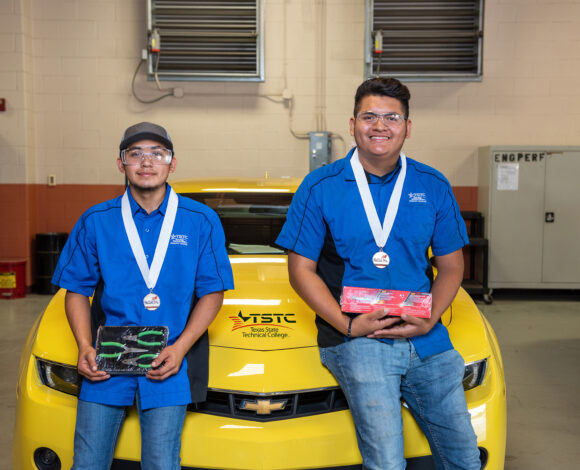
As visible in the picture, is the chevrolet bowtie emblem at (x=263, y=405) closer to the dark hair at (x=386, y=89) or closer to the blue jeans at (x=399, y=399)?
the blue jeans at (x=399, y=399)

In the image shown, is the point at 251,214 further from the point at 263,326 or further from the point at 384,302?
the point at 384,302

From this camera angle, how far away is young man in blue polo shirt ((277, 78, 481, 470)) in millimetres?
1806

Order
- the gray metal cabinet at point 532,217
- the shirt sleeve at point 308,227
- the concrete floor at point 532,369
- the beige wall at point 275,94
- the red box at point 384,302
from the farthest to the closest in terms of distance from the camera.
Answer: the beige wall at point 275,94 < the gray metal cabinet at point 532,217 < the concrete floor at point 532,369 < the shirt sleeve at point 308,227 < the red box at point 384,302

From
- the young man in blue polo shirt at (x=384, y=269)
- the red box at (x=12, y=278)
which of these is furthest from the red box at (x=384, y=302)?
the red box at (x=12, y=278)

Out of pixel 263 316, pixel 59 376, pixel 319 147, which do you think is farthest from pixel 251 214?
pixel 319 147

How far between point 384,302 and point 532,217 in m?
5.80

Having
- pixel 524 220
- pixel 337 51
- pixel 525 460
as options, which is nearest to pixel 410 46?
pixel 337 51

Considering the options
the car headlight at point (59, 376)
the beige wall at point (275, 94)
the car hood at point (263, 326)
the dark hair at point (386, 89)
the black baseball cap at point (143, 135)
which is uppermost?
the beige wall at point (275, 94)

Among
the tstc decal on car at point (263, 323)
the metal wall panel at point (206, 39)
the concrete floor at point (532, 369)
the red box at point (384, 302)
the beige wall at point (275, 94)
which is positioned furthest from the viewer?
the beige wall at point (275, 94)

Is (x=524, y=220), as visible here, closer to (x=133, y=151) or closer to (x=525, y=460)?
(x=525, y=460)

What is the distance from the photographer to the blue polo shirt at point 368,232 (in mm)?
1925

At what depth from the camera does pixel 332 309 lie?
190 centimetres

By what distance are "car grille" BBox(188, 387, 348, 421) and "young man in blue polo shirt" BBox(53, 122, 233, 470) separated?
0.10m

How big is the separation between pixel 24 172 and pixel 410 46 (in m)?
4.97
